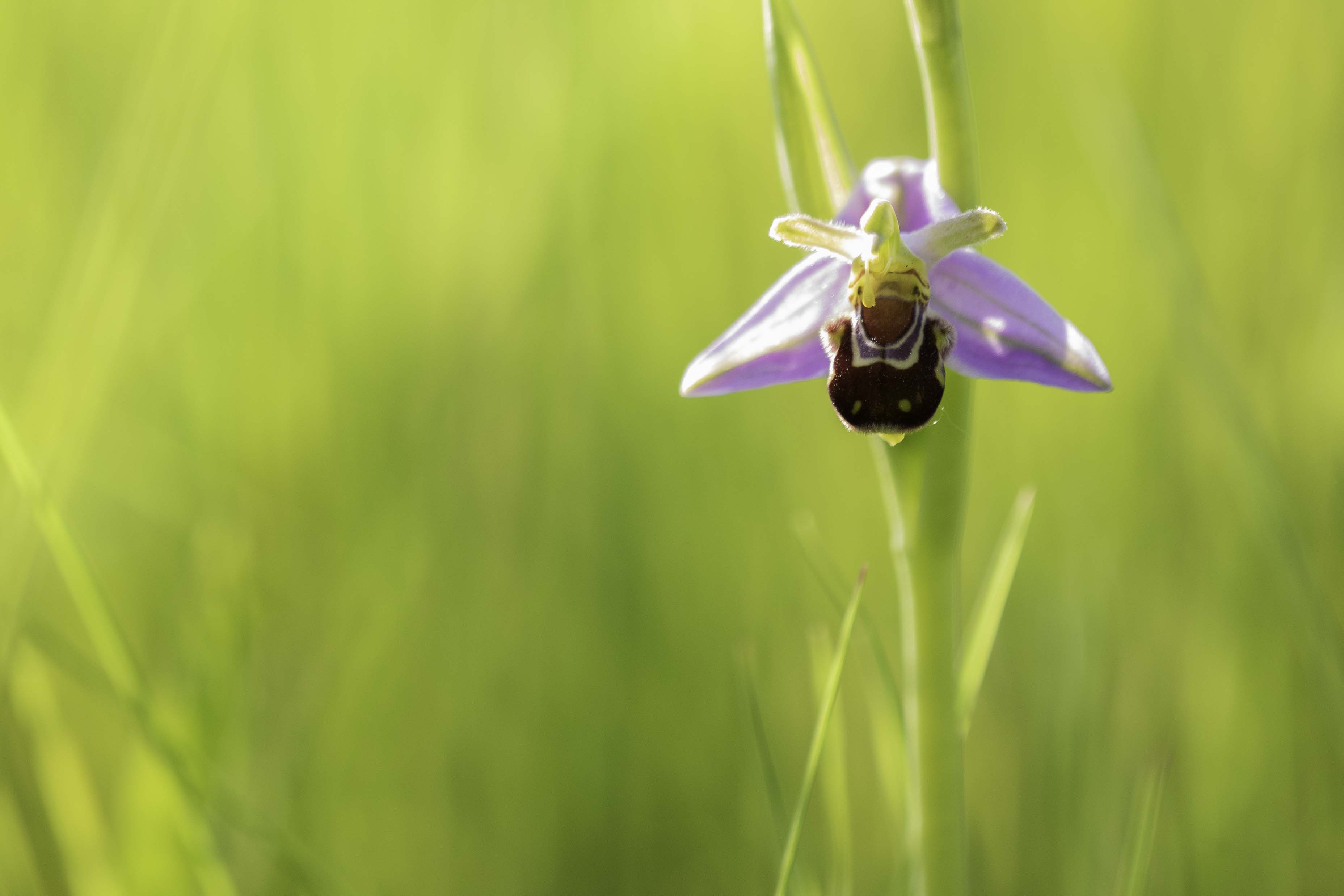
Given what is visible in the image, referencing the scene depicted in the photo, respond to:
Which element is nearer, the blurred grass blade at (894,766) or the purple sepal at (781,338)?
the purple sepal at (781,338)

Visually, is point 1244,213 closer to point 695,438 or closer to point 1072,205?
point 1072,205

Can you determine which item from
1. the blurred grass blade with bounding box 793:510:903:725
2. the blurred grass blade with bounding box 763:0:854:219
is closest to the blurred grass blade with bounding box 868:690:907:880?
the blurred grass blade with bounding box 793:510:903:725

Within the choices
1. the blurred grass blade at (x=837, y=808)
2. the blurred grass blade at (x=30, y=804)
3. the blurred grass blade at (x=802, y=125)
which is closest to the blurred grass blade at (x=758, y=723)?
the blurred grass blade at (x=837, y=808)

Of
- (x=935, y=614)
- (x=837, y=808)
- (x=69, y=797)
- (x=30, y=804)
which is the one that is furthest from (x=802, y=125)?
(x=30, y=804)

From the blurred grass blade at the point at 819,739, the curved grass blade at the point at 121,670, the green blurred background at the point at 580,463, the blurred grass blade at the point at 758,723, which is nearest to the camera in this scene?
the blurred grass blade at the point at 819,739

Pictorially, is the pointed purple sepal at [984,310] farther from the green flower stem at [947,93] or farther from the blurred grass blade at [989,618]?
the blurred grass blade at [989,618]

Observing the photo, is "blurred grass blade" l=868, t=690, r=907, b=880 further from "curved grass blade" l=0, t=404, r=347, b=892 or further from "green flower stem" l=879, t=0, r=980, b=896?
"curved grass blade" l=0, t=404, r=347, b=892
